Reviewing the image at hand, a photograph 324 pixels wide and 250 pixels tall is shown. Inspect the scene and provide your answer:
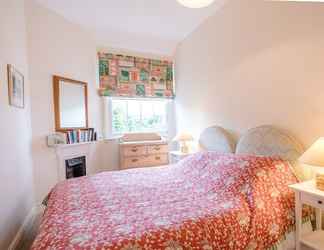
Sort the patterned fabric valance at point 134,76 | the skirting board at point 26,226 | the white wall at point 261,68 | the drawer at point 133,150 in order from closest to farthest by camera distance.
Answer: the white wall at point 261,68 → the skirting board at point 26,226 → the drawer at point 133,150 → the patterned fabric valance at point 134,76

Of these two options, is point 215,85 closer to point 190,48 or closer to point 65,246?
point 190,48

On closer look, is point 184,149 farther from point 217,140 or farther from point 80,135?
point 80,135

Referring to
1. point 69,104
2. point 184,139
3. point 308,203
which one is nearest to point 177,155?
point 184,139

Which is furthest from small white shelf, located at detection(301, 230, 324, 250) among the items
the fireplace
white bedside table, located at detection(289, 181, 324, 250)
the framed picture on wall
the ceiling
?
the fireplace

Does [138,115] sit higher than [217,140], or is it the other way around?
[138,115]

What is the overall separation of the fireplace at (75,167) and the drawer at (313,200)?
10.1 ft

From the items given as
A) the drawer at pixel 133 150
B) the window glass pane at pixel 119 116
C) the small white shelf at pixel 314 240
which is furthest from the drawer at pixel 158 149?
the small white shelf at pixel 314 240

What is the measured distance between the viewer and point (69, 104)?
130 inches

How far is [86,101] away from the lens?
140 inches

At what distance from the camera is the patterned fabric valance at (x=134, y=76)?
12.5 feet

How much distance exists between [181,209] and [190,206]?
3.6 inches

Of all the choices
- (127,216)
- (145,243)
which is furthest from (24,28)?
(145,243)

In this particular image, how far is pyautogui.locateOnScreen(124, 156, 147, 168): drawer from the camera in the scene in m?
3.69

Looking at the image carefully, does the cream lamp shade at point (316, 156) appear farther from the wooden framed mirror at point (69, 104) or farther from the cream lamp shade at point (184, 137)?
the wooden framed mirror at point (69, 104)
